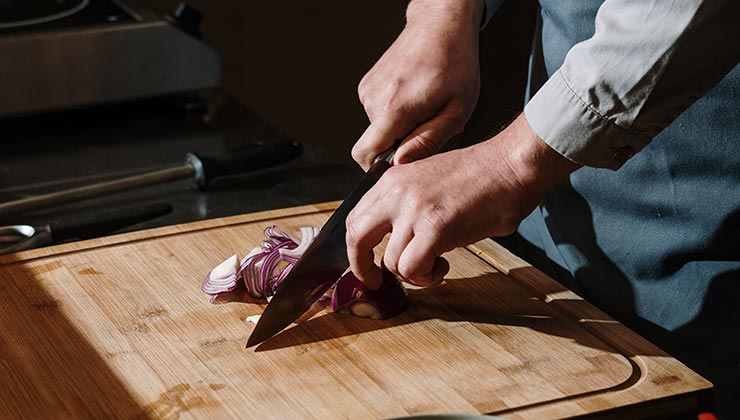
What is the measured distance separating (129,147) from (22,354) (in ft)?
2.09

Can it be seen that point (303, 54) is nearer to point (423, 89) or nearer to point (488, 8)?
point (488, 8)

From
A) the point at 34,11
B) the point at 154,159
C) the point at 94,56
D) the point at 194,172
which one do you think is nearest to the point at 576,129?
the point at 194,172

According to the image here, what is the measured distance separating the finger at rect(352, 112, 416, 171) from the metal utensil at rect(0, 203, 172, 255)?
30 centimetres

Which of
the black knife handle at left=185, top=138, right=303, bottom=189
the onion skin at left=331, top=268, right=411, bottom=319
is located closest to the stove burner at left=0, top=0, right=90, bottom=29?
the black knife handle at left=185, top=138, right=303, bottom=189

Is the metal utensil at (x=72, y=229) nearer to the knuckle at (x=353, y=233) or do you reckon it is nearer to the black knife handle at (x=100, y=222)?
the black knife handle at (x=100, y=222)

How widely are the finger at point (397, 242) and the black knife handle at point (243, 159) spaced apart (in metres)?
0.45

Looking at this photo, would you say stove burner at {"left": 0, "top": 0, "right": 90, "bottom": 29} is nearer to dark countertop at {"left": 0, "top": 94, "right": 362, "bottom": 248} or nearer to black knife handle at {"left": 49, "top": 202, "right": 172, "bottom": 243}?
dark countertop at {"left": 0, "top": 94, "right": 362, "bottom": 248}

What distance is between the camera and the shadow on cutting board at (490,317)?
3.40 feet

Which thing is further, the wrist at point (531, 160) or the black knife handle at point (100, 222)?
the black knife handle at point (100, 222)

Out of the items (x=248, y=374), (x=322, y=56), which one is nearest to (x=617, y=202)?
(x=248, y=374)

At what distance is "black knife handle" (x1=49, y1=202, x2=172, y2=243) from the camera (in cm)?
125

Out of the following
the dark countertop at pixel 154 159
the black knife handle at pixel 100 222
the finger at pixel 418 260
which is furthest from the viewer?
the dark countertop at pixel 154 159

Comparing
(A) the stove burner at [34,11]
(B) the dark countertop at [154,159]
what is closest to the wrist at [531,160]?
(B) the dark countertop at [154,159]

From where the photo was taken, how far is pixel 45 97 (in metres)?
1.60
